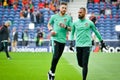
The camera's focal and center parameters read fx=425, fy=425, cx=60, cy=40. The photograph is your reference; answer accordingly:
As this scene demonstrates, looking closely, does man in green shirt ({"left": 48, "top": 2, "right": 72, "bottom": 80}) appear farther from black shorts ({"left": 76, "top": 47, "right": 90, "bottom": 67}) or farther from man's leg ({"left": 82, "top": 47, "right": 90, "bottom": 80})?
man's leg ({"left": 82, "top": 47, "right": 90, "bottom": 80})

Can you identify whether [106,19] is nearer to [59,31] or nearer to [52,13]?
[52,13]

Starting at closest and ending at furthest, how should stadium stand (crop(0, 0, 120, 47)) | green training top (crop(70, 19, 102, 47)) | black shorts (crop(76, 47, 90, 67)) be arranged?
black shorts (crop(76, 47, 90, 67)) → green training top (crop(70, 19, 102, 47)) → stadium stand (crop(0, 0, 120, 47))

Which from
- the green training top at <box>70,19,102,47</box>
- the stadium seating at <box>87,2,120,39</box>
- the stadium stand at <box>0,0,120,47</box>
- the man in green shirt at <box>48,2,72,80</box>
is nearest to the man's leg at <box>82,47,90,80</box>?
the green training top at <box>70,19,102,47</box>

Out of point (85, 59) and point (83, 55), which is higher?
point (83, 55)

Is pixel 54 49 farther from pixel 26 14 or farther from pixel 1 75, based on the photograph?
pixel 26 14

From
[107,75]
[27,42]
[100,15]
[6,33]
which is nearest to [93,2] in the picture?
[100,15]

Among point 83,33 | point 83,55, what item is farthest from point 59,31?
point 83,55

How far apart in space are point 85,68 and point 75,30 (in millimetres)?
1327

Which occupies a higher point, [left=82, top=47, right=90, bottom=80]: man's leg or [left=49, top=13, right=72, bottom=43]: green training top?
[left=49, top=13, right=72, bottom=43]: green training top

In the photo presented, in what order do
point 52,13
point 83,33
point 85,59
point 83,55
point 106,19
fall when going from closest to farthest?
point 85,59 < point 83,55 < point 83,33 < point 52,13 < point 106,19

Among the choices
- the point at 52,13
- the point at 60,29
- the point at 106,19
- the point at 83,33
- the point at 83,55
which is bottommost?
the point at 106,19

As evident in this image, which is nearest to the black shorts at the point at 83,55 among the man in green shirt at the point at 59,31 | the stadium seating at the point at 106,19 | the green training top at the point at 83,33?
the green training top at the point at 83,33

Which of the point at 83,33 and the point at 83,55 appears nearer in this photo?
the point at 83,55

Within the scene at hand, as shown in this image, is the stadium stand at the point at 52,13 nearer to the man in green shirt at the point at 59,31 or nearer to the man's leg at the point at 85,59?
the man in green shirt at the point at 59,31
